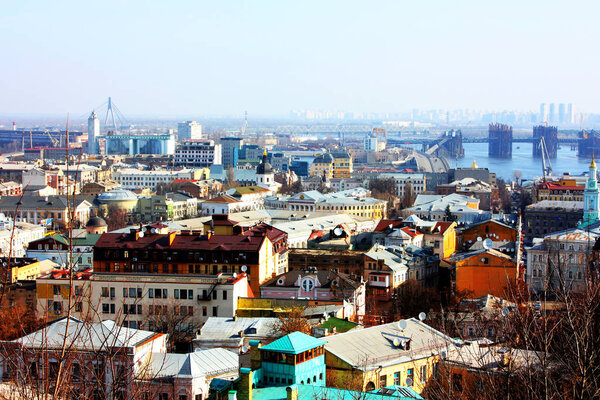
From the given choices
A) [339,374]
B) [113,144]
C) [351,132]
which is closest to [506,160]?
[113,144]

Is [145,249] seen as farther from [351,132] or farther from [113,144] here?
[351,132]

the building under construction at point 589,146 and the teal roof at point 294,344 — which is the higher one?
the teal roof at point 294,344

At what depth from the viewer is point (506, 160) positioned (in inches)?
3767

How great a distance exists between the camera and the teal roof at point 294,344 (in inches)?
366

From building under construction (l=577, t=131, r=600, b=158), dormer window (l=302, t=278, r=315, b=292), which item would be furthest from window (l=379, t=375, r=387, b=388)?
building under construction (l=577, t=131, r=600, b=158)

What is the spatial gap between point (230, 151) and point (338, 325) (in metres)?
59.2

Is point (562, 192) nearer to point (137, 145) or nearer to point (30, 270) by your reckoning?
point (30, 270)

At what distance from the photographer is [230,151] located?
71.2 m

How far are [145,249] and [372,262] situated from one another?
4.19 m

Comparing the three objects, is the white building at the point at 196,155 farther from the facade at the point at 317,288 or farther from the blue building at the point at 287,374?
the blue building at the point at 287,374

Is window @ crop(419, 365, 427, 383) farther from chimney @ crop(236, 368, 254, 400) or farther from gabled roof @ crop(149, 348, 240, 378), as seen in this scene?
chimney @ crop(236, 368, 254, 400)

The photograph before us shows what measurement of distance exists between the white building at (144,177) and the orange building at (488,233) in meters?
25.1

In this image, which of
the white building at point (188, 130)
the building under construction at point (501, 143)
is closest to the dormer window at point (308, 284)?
the building under construction at point (501, 143)

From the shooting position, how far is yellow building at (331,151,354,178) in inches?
2063
